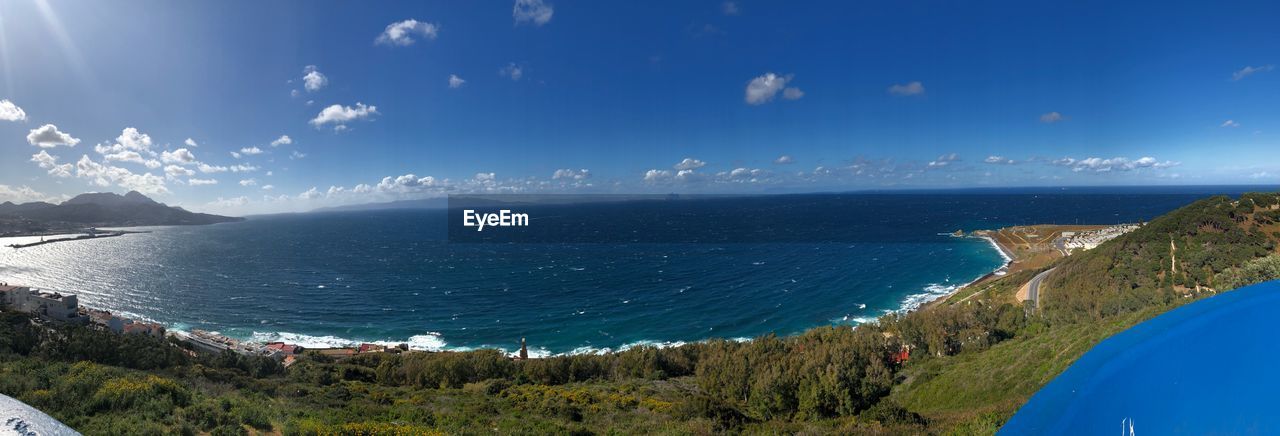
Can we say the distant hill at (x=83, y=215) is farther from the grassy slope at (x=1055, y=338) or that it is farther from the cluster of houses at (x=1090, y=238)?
the cluster of houses at (x=1090, y=238)

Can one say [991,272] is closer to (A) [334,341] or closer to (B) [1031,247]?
(B) [1031,247]

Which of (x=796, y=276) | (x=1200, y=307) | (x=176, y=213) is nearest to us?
(x=1200, y=307)

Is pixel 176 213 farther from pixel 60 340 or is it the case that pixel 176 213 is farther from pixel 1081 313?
pixel 1081 313

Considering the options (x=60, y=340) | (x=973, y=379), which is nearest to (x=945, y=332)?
(x=973, y=379)

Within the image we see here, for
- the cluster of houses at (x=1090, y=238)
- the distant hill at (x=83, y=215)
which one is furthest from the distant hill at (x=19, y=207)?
the cluster of houses at (x=1090, y=238)

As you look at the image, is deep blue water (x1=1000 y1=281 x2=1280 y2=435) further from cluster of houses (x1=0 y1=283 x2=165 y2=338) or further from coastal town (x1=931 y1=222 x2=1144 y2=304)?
cluster of houses (x1=0 y1=283 x2=165 y2=338)

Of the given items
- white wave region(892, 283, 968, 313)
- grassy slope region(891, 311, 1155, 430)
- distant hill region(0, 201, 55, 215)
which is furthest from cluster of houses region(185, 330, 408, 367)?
distant hill region(0, 201, 55, 215)

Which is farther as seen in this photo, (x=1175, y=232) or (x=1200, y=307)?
(x=1175, y=232)
